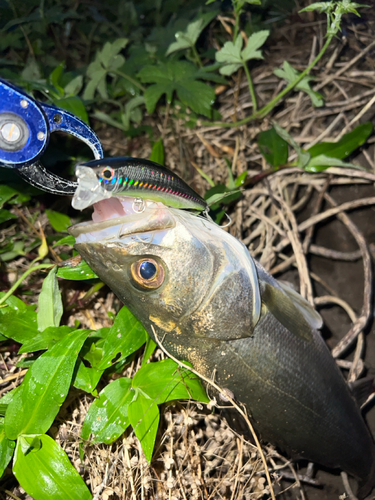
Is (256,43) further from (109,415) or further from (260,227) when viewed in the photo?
(109,415)

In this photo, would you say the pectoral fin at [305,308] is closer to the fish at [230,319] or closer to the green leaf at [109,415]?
the fish at [230,319]

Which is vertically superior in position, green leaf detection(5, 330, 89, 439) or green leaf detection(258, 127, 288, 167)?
green leaf detection(258, 127, 288, 167)

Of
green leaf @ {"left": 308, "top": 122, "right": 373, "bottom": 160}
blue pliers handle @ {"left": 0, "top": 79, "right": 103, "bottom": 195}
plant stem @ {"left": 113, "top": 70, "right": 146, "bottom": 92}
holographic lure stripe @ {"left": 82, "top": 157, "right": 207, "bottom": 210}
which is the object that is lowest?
green leaf @ {"left": 308, "top": 122, "right": 373, "bottom": 160}

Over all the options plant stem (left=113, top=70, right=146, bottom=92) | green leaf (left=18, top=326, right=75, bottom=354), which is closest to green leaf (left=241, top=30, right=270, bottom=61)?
plant stem (left=113, top=70, right=146, bottom=92)

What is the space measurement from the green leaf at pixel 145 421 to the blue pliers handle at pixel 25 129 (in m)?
1.31

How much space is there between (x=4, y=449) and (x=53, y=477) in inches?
12.8

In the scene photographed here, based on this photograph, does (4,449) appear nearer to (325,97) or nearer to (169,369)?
(169,369)

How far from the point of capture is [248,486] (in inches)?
106

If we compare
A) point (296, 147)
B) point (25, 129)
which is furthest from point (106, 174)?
point (296, 147)

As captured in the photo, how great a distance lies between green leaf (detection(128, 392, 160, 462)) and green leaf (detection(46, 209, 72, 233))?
1.51 m

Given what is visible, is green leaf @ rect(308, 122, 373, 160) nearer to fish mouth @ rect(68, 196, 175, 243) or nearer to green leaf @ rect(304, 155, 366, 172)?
green leaf @ rect(304, 155, 366, 172)

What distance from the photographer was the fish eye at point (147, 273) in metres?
1.94

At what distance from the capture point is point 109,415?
222cm

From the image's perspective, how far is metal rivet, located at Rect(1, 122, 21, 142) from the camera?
5.80 feet
